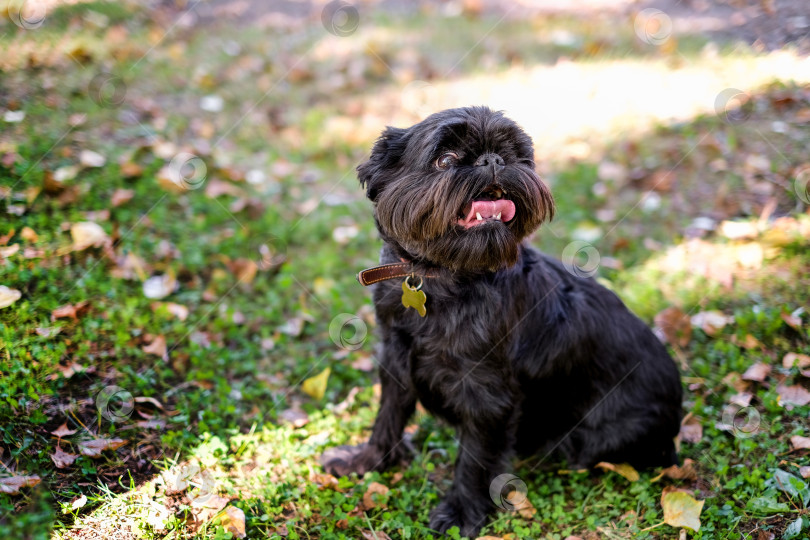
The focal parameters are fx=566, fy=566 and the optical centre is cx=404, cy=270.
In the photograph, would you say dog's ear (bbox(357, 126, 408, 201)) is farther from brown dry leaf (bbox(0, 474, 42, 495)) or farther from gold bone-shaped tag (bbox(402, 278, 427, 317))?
brown dry leaf (bbox(0, 474, 42, 495))

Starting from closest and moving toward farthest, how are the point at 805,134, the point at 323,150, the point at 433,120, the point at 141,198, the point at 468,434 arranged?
1. the point at 433,120
2. the point at 468,434
3. the point at 141,198
4. the point at 805,134
5. the point at 323,150

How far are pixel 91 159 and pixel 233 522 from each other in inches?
122

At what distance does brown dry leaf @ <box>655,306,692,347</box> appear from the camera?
365cm

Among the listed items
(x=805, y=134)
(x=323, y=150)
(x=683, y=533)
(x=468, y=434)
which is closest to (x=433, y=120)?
(x=468, y=434)

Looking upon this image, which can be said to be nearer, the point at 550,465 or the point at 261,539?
the point at 261,539

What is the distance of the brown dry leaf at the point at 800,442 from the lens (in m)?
2.83

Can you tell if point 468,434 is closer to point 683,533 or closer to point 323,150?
point 683,533

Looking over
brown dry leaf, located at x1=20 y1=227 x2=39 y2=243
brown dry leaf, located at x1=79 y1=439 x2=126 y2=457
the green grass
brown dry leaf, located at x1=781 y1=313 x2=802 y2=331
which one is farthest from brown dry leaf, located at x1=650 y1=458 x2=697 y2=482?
brown dry leaf, located at x1=20 y1=227 x2=39 y2=243

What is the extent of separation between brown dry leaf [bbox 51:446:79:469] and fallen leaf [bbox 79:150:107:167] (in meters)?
2.45

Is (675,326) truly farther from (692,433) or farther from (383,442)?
(383,442)

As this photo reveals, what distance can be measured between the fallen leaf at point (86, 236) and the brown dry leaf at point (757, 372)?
159 inches

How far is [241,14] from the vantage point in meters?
7.88

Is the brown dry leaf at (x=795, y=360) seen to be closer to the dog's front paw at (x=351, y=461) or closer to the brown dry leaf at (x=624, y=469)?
the brown dry leaf at (x=624, y=469)

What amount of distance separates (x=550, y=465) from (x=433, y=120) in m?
1.96
